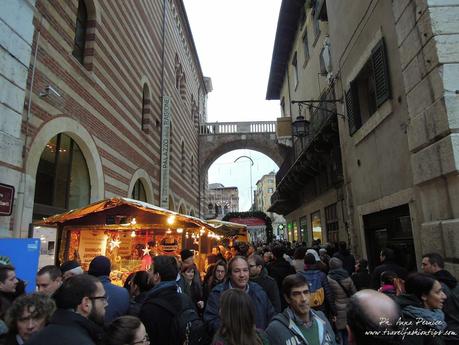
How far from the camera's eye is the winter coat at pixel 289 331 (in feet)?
8.18

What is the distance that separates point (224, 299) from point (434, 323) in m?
1.44

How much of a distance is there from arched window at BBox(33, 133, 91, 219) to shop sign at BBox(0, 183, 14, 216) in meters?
1.52

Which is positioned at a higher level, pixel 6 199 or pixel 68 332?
pixel 6 199

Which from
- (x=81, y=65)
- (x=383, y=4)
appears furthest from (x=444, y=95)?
(x=81, y=65)

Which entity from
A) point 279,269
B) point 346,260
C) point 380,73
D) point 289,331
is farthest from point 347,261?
point 289,331

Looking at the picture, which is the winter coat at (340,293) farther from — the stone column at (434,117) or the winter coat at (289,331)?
the winter coat at (289,331)

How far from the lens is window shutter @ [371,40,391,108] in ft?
22.3

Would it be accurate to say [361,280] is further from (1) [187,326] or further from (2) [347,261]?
(1) [187,326]

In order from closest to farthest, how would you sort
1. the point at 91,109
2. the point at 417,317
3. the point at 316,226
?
1. the point at 417,317
2. the point at 91,109
3. the point at 316,226

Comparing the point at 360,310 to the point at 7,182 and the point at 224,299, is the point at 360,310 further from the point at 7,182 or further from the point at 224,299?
the point at 7,182

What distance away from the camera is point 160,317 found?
286 centimetres

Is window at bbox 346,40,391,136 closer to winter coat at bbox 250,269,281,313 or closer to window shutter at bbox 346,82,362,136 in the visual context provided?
window shutter at bbox 346,82,362,136

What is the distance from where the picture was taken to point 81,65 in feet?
27.9

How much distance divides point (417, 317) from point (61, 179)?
7.78 metres
